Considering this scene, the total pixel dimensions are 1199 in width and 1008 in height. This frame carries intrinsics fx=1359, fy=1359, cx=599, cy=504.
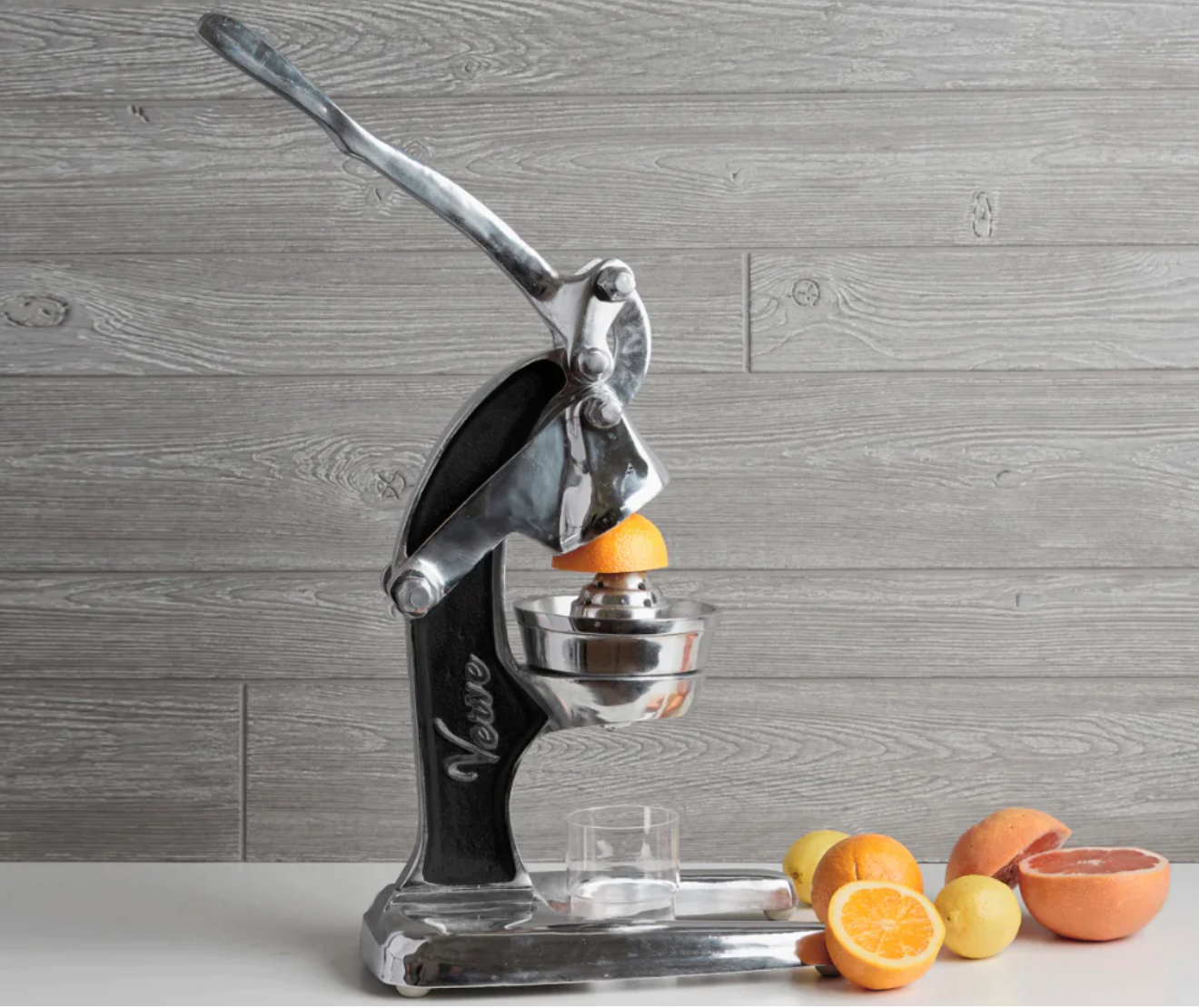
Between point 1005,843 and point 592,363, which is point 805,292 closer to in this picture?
point 592,363

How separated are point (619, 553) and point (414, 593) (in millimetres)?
147

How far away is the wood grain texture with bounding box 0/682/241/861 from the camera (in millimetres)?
1341

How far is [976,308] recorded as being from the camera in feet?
4.34

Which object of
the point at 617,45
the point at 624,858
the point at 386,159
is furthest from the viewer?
the point at 617,45

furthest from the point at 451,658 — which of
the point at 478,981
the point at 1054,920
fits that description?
the point at 1054,920

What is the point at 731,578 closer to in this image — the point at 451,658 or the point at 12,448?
the point at 451,658

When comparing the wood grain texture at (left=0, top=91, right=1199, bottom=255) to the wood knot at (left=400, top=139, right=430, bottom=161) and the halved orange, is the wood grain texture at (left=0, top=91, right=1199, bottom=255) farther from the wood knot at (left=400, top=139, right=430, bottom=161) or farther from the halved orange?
the halved orange

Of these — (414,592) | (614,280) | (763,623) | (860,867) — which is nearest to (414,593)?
(414,592)

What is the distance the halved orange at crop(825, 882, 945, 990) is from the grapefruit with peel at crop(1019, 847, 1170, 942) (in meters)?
0.11

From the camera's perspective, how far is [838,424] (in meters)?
1.33

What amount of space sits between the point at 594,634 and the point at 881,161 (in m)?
0.62

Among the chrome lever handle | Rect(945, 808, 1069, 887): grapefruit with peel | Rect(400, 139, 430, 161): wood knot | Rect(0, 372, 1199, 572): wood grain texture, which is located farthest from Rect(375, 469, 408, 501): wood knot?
Rect(945, 808, 1069, 887): grapefruit with peel

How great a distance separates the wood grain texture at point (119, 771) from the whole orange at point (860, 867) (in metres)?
0.61

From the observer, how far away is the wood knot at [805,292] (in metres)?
1.33
